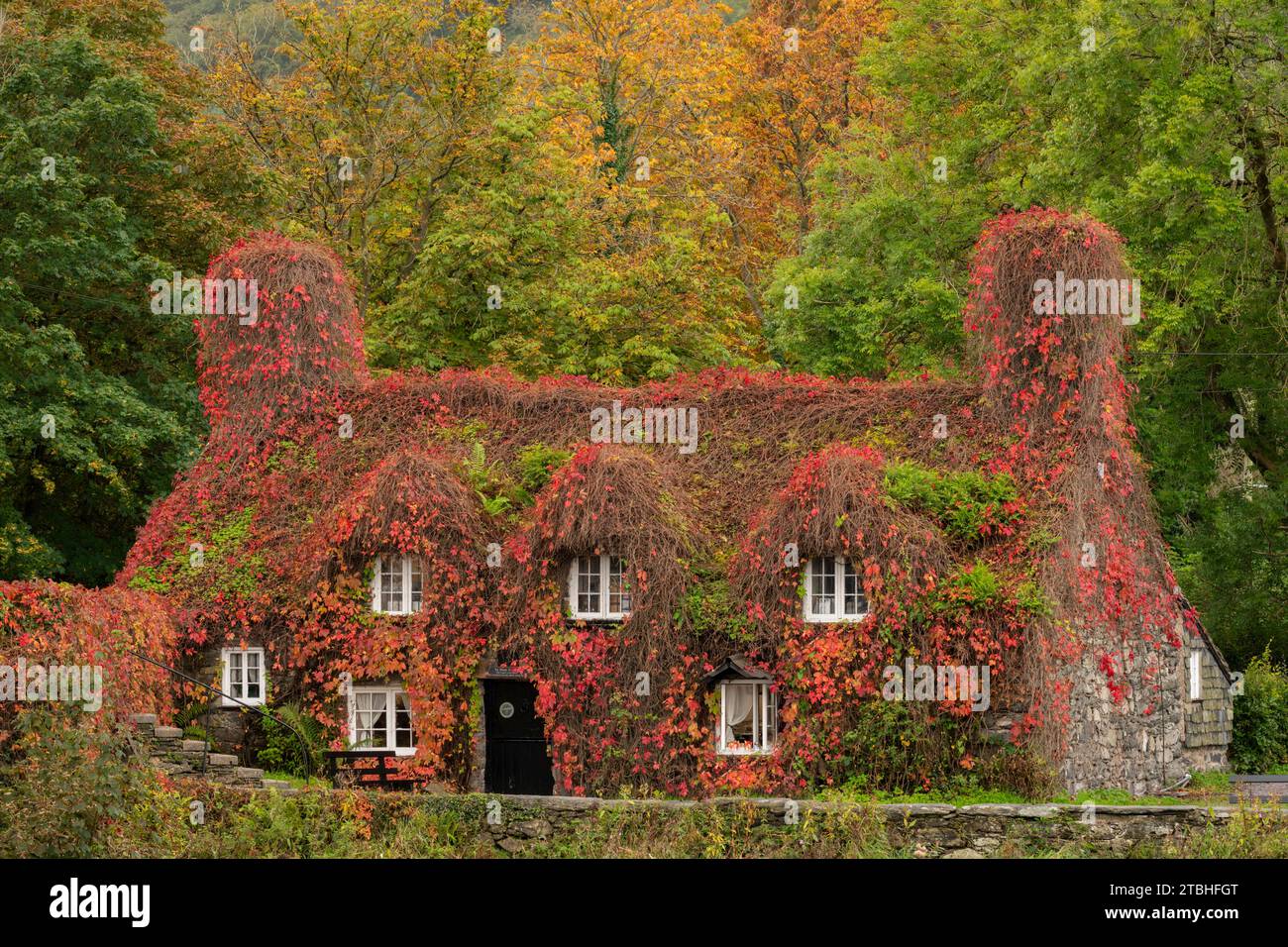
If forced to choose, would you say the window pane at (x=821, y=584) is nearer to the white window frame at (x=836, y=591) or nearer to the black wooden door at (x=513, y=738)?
the white window frame at (x=836, y=591)

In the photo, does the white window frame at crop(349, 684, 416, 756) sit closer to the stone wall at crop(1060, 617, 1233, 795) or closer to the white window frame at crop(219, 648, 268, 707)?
the white window frame at crop(219, 648, 268, 707)

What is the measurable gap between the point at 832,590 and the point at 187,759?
10.9 m

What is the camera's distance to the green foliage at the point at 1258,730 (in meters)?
37.1

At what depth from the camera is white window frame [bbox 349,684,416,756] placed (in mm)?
31969

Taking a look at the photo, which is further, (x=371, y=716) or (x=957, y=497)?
(x=371, y=716)

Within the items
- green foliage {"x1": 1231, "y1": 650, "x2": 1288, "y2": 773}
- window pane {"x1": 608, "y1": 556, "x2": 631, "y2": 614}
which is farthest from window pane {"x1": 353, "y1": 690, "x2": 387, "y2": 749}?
green foliage {"x1": 1231, "y1": 650, "x2": 1288, "y2": 773}

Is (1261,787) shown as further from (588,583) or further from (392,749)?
(392,749)

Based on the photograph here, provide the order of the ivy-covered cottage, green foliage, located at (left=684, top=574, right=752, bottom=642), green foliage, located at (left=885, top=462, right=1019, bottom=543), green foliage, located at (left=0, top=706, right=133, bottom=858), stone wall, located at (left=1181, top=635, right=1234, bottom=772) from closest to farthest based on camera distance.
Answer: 1. green foliage, located at (left=0, top=706, right=133, bottom=858)
2. the ivy-covered cottage
3. green foliage, located at (left=684, top=574, right=752, bottom=642)
4. green foliage, located at (left=885, top=462, right=1019, bottom=543)
5. stone wall, located at (left=1181, top=635, right=1234, bottom=772)

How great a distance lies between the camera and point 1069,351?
104 feet

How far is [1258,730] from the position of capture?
37.4 m

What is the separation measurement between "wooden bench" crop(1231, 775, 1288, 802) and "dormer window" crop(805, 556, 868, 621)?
6.95m

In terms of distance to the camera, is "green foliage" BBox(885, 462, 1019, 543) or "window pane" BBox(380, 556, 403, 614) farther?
"window pane" BBox(380, 556, 403, 614)

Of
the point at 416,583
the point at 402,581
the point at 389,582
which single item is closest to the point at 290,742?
the point at 389,582

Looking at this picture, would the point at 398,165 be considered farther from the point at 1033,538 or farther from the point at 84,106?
the point at 1033,538
